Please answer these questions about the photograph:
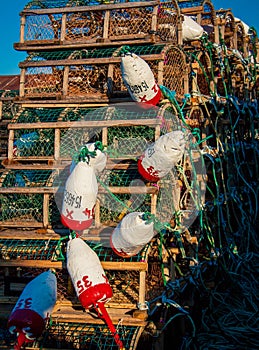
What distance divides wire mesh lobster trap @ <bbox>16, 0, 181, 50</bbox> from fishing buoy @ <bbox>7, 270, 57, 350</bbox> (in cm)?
248

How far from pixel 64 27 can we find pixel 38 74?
1.76ft

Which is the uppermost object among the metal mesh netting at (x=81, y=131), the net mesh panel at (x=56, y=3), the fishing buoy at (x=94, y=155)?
the net mesh panel at (x=56, y=3)

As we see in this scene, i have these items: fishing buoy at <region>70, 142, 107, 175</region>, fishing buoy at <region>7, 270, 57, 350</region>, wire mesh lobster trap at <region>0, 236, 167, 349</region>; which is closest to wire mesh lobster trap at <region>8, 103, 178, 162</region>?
fishing buoy at <region>70, 142, 107, 175</region>

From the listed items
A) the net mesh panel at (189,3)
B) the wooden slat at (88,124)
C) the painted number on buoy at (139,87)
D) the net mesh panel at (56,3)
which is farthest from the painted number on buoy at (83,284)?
the net mesh panel at (189,3)

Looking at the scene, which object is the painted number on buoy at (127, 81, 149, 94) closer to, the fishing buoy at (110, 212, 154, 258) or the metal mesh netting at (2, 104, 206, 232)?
the metal mesh netting at (2, 104, 206, 232)

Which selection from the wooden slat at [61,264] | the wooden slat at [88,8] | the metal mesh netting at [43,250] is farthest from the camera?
the wooden slat at [88,8]

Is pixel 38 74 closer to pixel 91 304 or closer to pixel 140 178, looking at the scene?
pixel 140 178

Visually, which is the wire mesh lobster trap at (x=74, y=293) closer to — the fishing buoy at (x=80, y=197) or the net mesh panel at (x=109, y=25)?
the fishing buoy at (x=80, y=197)

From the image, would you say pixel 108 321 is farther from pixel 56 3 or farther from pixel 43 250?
pixel 56 3

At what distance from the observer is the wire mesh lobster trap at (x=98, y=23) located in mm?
4824

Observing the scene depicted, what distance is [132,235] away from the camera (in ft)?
11.1

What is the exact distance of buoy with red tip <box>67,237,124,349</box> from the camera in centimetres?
325

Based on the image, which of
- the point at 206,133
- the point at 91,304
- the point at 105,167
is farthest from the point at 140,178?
the point at 206,133

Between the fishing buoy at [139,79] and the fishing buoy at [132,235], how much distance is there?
3.55ft
